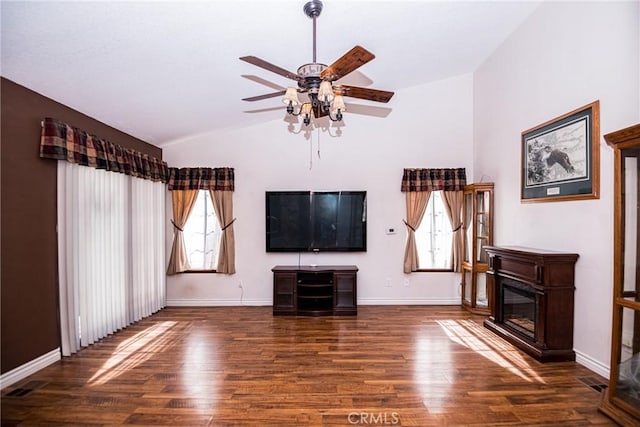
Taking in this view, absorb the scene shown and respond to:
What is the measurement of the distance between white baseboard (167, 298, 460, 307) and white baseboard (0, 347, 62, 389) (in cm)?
188

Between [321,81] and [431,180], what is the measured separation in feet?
10.2

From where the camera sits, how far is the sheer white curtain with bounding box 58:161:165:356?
3.03m

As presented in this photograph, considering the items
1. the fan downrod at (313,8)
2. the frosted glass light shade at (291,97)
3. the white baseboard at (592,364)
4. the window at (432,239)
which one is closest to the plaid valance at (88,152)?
the frosted glass light shade at (291,97)

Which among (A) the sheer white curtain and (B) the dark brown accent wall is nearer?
(B) the dark brown accent wall

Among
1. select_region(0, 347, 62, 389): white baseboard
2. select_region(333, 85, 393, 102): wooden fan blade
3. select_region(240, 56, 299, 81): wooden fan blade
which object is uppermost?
select_region(240, 56, 299, 81): wooden fan blade

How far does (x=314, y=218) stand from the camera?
4.74 meters

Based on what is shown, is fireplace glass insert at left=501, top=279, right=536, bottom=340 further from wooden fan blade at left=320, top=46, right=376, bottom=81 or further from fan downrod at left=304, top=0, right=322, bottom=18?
fan downrod at left=304, top=0, right=322, bottom=18

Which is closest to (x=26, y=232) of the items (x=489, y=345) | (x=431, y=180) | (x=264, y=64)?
(x=264, y=64)

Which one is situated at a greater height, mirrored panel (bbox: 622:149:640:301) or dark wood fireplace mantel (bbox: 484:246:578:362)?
mirrored panel (bbox: 622:149:640:301)

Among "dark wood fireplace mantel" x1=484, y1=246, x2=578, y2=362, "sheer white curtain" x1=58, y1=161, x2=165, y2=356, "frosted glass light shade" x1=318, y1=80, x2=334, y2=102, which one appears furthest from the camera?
"sheer white curtain" x1=58, y1=161, x2=165, y2=356

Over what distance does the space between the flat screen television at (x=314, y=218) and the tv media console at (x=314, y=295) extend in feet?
1.46

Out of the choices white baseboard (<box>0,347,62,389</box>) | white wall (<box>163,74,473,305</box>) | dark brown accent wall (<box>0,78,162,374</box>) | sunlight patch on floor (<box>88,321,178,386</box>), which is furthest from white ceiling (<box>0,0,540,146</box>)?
sunlight patch on floor (<box>88,321,178,386</box>)

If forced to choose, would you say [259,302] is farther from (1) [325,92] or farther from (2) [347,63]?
(2) [347,63]

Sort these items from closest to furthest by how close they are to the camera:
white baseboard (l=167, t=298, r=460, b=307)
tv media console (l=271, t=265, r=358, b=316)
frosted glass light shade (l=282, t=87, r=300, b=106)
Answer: frosted glass light shade (l=282, t=87, r=300, b=106)
tv media console (l=271, t=265, r=358, b=316)
white baseboard (l=167, t=298, r=460, b=307)
